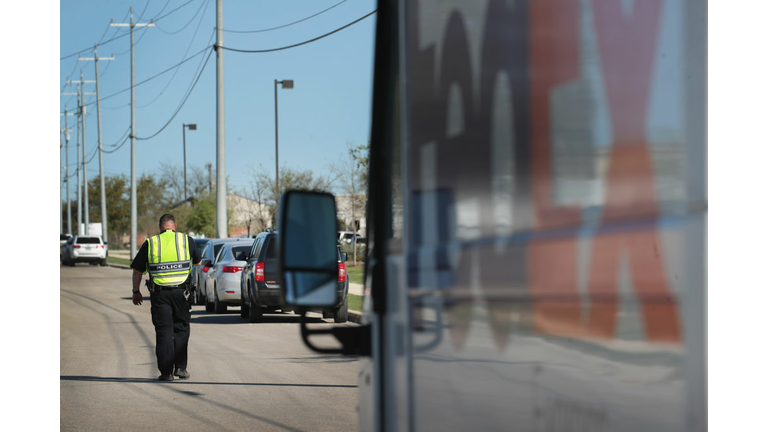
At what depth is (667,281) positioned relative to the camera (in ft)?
5.31

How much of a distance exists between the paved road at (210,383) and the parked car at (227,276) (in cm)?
219

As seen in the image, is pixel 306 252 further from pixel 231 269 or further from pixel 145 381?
pixel 231 269

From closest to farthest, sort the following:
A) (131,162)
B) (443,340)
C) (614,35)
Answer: (614,35) < (443,340) < (131,162)

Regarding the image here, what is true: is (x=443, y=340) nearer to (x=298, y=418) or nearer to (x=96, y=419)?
(x=298, y=418)

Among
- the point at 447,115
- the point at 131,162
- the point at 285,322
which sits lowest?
the point at 285,322

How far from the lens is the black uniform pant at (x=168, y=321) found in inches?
392

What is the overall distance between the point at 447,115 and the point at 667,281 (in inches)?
28.4

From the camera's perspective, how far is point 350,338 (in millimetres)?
2580

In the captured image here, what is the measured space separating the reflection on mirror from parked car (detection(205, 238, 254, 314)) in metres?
15.9

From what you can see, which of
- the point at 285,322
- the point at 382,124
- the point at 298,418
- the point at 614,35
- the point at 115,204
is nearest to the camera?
the point at 614,35

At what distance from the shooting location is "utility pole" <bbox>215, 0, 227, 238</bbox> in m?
31.5

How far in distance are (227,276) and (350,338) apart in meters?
16.9

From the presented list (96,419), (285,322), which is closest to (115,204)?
(285,322)

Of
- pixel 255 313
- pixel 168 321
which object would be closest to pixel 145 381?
pixel 168 321
